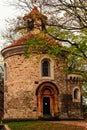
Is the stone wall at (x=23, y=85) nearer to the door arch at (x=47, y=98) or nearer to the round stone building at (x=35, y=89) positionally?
the round stone building at (x=35, y=89)

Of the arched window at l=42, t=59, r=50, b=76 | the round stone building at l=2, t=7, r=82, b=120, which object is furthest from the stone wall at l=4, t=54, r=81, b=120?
the arched window at l=42, t=59, r=50, b=76

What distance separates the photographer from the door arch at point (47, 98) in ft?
117

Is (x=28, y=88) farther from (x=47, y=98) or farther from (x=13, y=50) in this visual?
(x=13, y=50)

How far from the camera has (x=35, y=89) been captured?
35.5 metres

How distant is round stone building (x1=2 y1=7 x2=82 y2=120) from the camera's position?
→ 3522 centimetres

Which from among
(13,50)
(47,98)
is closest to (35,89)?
(47,98)

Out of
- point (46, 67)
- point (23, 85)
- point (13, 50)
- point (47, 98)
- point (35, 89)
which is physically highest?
point (13, 50)

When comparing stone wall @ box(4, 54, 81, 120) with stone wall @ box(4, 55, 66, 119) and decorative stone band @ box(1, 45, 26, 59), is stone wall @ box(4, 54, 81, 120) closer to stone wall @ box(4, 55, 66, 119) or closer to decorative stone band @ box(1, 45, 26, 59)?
stone wall @ box(4, 55, 66, 119)

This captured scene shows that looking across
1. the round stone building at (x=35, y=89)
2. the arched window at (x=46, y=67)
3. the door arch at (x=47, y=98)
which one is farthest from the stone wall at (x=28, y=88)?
the arched window at (x=46, y=67)

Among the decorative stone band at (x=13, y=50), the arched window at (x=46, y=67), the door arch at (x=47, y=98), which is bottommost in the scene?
the door arch at (x=47, y=98)

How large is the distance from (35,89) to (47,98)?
1.74 metres

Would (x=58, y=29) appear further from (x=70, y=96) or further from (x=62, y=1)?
(x=70, y=96)

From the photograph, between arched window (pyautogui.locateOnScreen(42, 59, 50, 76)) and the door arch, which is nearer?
the door arch

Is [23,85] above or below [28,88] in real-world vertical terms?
above
